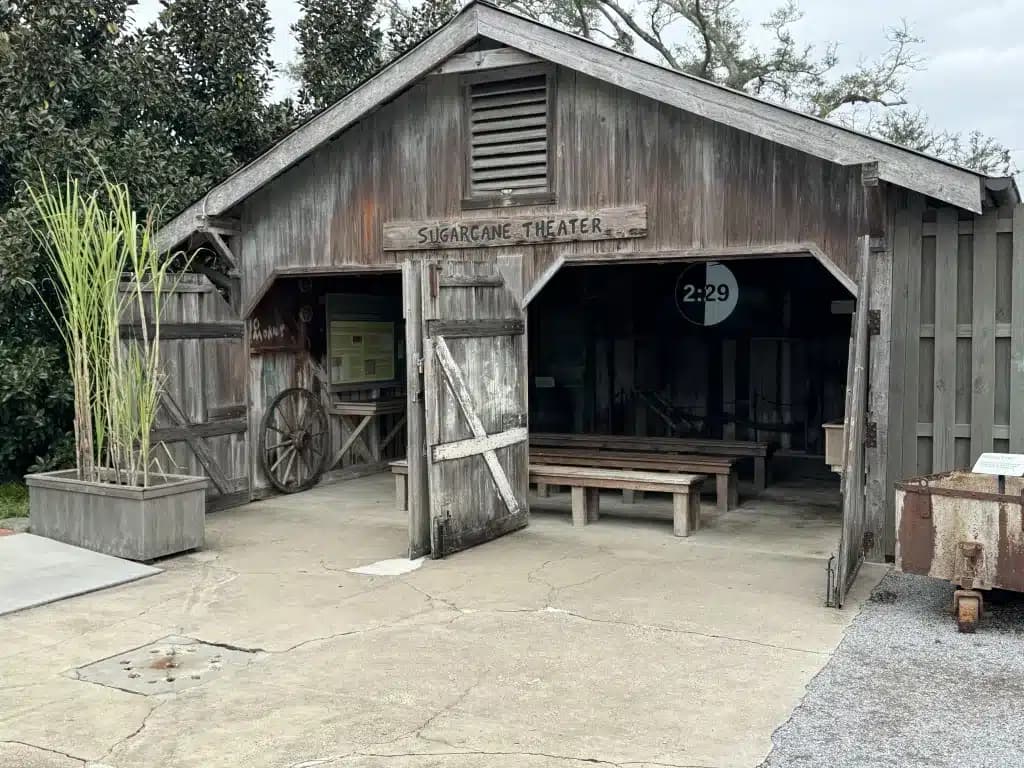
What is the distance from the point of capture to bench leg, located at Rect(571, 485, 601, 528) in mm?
8609

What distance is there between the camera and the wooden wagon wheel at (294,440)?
10019 mm

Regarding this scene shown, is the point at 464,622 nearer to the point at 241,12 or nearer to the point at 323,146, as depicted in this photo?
the point at 323,146

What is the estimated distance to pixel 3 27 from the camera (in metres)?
10.5

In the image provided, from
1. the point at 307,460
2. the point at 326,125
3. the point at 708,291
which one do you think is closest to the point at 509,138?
the point at 326,125

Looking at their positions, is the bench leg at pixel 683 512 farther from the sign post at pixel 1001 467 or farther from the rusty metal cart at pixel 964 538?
the sign post at pixel 1001 467

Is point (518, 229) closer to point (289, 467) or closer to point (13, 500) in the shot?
point (289, 467)

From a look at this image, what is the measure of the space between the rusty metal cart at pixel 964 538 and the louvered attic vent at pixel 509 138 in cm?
396

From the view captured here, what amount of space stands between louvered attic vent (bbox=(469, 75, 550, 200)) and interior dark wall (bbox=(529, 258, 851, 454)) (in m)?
3.62

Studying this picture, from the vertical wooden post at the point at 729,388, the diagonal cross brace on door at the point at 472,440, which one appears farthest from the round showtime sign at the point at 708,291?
the diagonal cross brace on door at the point at 472,440

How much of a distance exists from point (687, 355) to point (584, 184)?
4.41m

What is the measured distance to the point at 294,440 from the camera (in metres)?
10.4

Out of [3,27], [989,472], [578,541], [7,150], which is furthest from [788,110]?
[3,27]

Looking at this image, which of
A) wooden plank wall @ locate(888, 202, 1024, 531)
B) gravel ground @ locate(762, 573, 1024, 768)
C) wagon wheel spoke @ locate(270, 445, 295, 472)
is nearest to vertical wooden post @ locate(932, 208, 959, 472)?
wooden plank wall @ locate(888, 202, 1024, 531)

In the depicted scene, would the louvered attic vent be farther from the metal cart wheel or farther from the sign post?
the metal cart wheel
